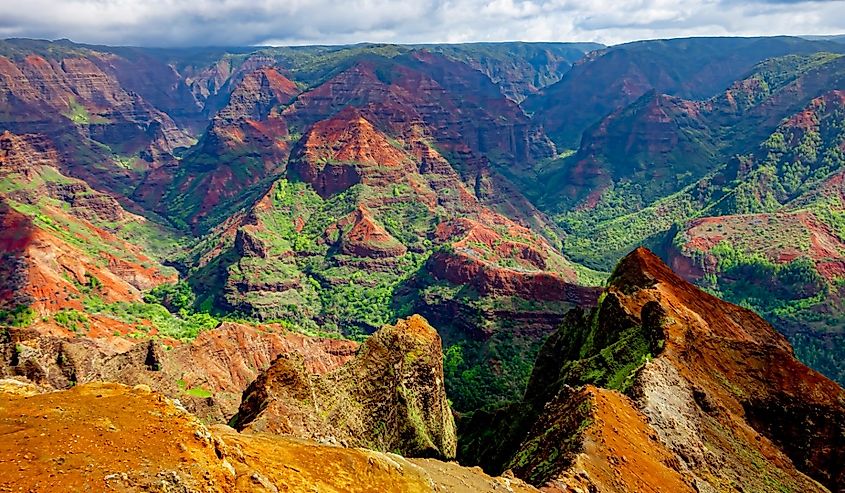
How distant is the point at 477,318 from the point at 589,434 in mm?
76154

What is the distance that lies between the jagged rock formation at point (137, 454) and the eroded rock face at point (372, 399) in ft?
51.7

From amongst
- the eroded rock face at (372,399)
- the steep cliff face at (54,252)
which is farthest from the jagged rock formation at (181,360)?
the steep cliff face at (54,252)

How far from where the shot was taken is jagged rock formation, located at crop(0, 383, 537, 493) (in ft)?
59.4

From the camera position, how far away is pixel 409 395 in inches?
2307

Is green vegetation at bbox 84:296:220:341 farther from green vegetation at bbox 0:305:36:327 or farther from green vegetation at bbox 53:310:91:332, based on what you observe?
green vegetation at bbox 0:305:36:327

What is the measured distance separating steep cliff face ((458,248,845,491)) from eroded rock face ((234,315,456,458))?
8.05 m

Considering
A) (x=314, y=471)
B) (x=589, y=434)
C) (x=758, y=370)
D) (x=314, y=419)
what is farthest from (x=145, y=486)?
(x=758, y=370)

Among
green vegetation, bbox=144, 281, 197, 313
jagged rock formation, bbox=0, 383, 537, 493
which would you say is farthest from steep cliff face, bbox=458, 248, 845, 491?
green vegetation, bbox=144, 281, 197, 313

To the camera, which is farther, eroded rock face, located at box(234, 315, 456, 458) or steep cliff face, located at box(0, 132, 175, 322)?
steep cliff face, located at box(0, 132, 175, 322)

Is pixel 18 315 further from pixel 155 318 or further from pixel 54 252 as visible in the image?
pixel 155 318

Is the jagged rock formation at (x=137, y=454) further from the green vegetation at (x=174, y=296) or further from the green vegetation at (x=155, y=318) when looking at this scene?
the green vegetation at (x=174, y=296)

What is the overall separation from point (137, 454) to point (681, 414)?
34682 mm

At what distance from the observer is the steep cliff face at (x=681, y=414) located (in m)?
36.2

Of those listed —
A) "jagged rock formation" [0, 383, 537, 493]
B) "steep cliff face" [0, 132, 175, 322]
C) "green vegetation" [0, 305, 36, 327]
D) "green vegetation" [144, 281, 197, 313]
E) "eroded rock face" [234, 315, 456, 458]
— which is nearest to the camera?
"jagged rock formation" [0, 383, 537, 493]
